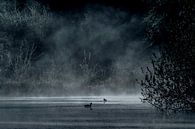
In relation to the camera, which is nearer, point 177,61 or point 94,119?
point 177,61

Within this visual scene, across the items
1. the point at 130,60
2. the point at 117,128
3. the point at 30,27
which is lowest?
the point at 117,128

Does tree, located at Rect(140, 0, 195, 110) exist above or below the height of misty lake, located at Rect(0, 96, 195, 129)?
above

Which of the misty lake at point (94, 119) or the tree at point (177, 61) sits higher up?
the tree at point (177, 61)

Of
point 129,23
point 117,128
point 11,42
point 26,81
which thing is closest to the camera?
point 117,128

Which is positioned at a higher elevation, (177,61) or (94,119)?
(177,61)

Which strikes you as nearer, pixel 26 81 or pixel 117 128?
pixel 117 128

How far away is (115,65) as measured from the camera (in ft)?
264

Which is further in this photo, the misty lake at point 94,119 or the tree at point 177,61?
the misty lake at point 94,119

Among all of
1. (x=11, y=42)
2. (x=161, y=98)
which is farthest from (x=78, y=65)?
(x=161, y=98)

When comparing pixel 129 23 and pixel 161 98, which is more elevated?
pixel 129 23

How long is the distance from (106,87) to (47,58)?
10.9 metres

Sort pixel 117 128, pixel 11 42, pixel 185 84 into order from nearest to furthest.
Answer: pixel 185 84 → pixel 117 128 → pixel 11 42

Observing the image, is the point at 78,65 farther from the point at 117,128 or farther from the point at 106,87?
the point at 117,128

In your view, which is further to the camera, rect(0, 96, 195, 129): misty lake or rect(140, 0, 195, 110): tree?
rect(0, 96, 195, 129): misty lake
